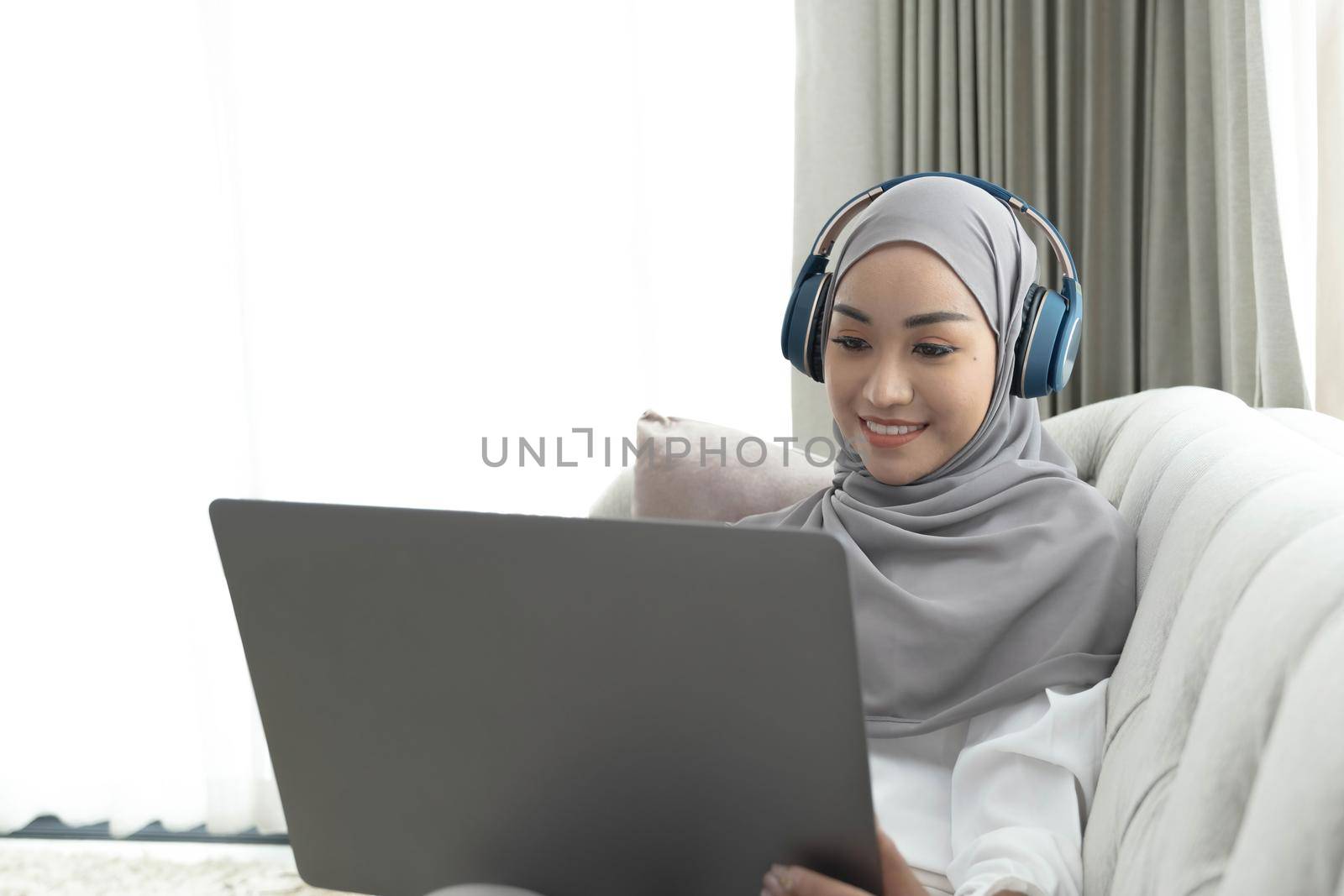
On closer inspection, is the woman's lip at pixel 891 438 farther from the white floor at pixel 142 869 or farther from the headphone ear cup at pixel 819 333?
the white floor at pixel 142 869

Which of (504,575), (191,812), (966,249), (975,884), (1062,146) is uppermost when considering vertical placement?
(1062,146)

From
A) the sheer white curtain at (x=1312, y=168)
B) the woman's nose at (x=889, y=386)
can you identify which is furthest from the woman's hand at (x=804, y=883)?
the sheer white curtain at (x=1312, y=168)

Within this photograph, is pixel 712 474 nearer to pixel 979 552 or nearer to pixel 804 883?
pixel 979 552

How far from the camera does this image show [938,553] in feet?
3.37

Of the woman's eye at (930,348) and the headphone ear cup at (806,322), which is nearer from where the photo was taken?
the woman's eye at (930,348)

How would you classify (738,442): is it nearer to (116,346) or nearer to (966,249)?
A: (966,249)

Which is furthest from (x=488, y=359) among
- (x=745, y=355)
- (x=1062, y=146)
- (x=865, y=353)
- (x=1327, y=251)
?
(x=1327, y=251)

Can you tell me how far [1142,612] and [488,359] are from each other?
1838mm

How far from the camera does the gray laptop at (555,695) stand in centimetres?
54

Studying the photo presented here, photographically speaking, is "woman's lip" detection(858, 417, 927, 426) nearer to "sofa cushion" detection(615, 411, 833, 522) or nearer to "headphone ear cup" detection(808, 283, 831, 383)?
"headphone ear cup" detection(808, 283, 831, 383)

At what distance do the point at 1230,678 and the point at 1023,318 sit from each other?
63 cm

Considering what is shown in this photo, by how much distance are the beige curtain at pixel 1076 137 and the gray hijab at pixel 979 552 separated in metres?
0.86

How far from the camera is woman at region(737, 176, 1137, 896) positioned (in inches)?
33.8

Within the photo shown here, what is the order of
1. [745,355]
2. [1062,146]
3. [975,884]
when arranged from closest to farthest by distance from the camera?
[975,884], [1062,146], [745,355]
